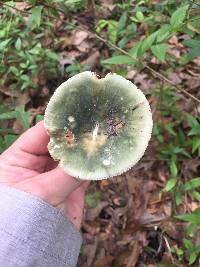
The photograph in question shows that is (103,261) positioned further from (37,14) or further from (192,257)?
(37,14)

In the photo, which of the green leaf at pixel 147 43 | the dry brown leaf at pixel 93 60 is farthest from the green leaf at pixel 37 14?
the dry brown leaf at pixel 93 60

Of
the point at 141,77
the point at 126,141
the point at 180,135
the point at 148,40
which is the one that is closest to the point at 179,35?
the point at 141,77

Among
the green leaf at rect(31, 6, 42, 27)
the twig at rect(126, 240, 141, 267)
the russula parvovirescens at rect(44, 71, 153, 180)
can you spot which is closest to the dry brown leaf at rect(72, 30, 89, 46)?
the green leaf at rect(31, 6, 42, 27)

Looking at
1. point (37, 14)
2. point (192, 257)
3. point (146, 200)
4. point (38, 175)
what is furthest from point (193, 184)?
point (37, 14)

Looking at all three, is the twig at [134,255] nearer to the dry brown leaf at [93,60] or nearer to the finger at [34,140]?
the finger at [34,140]

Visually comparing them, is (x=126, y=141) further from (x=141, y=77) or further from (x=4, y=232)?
(x=141, y=77)
